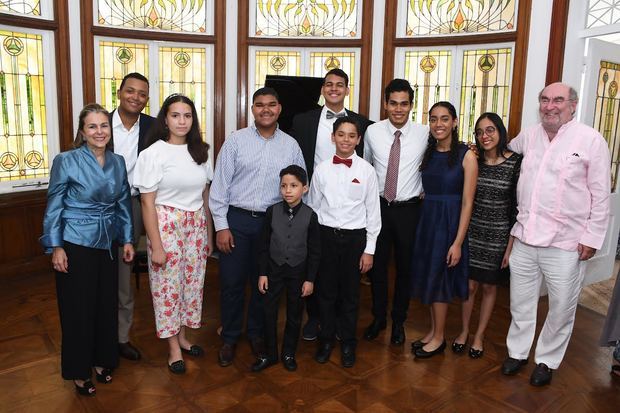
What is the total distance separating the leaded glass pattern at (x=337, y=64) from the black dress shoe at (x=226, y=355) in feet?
9.80

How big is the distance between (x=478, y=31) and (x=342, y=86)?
2246mm

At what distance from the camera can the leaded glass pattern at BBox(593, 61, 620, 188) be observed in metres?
4.16

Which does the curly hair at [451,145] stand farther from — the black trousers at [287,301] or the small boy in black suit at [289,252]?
the black trousers at [287,301]

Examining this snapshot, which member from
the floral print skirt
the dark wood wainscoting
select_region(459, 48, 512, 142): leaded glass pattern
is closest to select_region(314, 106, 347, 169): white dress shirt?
the floral print skirt

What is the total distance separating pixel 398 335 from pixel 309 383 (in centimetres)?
Answer: 76

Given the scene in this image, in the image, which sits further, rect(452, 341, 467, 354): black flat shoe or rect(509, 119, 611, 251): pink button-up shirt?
rect(452, 341, 467, 354): black flat shoe

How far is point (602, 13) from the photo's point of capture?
3.83m

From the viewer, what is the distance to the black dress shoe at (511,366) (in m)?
2.78

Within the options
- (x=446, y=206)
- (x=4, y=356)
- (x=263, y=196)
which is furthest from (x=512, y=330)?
(x=4, y=356)

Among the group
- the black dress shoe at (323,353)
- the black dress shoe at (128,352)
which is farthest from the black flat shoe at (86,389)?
the black dress shoe at (323,353)

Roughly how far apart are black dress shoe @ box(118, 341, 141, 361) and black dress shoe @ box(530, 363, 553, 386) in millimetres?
2186

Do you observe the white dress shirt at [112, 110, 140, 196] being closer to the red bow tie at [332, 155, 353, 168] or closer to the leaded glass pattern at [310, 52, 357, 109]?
the red bow tie at [332, 155, 353, 168]

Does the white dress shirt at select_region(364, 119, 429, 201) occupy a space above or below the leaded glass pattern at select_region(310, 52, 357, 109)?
below

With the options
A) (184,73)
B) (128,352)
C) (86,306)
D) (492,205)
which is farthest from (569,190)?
(184,73)
